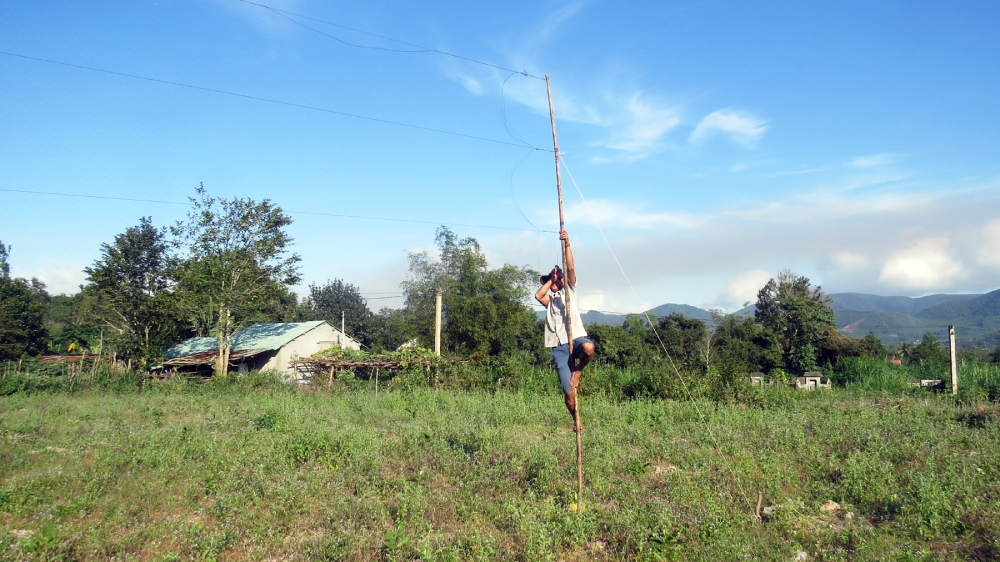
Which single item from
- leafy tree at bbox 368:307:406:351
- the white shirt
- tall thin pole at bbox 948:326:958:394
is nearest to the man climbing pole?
the white shirt

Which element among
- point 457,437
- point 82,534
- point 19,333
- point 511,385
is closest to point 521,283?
point 511,385

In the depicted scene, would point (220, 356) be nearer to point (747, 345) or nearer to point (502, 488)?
point (502, 488)

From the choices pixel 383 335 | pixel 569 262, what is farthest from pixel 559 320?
pixel 383 335

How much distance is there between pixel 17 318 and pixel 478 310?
27301 millimetres

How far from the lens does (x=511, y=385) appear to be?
14.8 meters

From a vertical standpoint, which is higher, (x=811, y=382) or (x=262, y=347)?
(x=262, y=347)

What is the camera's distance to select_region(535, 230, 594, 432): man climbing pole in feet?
17.7

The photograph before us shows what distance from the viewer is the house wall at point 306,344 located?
27344mm

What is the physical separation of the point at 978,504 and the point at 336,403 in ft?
35.6

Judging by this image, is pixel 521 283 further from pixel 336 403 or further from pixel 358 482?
pixel 358 482

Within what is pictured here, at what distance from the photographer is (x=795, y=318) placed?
3170 cm

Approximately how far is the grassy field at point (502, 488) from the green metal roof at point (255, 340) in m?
17.7

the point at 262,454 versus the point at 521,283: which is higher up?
the point at 521,283

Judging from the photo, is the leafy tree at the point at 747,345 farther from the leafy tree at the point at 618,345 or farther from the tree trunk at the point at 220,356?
the tree trunk at the point at 220,356
